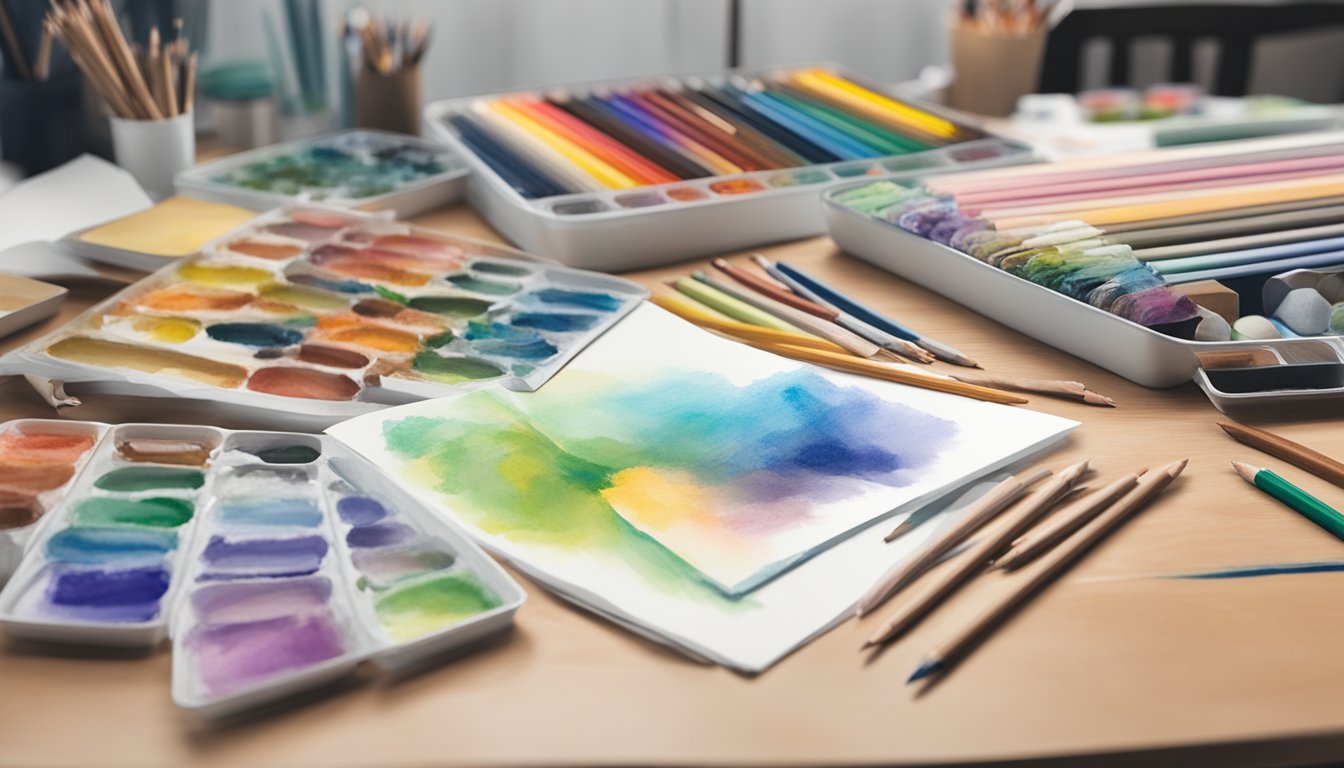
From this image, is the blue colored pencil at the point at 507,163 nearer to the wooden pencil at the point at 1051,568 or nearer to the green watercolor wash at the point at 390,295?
the green watercolor wash at the point at 390,295

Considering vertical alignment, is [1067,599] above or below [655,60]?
below

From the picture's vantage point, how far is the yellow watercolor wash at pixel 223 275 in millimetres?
831

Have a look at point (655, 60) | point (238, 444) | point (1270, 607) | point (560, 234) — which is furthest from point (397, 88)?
point (1270, 607)

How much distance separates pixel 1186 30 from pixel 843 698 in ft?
4.62

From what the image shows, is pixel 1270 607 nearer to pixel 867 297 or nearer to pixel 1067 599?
pixel 1067 599

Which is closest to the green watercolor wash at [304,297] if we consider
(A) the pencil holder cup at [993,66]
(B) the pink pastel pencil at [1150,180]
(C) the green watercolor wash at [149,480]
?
(C) the green watercolor wash at [149,480]

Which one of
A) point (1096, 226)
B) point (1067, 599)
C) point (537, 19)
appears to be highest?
point (537, 19)

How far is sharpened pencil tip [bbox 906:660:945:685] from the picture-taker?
503mm

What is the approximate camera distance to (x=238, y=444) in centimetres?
64

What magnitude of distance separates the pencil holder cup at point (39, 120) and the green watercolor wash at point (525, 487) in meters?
0.59

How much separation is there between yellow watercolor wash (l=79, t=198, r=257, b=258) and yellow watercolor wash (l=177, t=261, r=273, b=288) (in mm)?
36

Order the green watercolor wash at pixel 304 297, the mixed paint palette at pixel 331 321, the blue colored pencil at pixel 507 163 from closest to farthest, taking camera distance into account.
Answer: the mixed paint palette at pixel 331 321, the green watercolor wash at pixel 304 297, the blue colored pencil at pixel 507 163

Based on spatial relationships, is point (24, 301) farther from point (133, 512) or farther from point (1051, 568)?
point (1051, 568)

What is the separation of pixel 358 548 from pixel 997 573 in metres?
0.29
